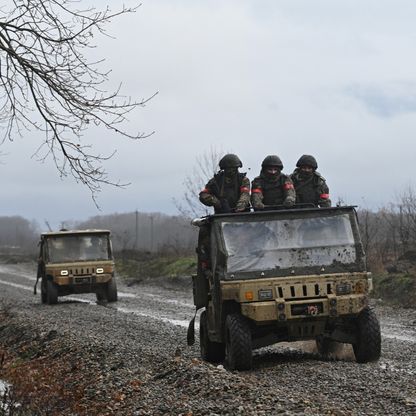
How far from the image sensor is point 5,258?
63.6 m

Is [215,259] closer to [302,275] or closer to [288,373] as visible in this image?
[302,275]

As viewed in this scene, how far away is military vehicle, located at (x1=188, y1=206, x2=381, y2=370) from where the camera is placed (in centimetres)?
992

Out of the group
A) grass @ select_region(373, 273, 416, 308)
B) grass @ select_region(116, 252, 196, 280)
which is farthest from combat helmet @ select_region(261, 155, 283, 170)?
grass @ select_region(116, 252, 196, 280)

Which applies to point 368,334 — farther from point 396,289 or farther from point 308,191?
point 396,289

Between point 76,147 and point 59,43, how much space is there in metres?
1.46

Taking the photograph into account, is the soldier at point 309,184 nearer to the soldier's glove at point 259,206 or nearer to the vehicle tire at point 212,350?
the soldier's glove at point 259,206

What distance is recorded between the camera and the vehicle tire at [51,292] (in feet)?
77.3

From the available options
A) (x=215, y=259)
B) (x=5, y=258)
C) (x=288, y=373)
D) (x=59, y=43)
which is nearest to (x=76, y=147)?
(x=59, y=43)

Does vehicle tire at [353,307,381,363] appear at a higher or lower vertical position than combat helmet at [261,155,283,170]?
lower

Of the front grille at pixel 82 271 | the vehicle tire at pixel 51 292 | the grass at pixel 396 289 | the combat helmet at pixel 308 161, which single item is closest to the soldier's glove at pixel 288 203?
the combat helmet at pixel 308 161

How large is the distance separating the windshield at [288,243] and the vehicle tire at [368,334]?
681mm

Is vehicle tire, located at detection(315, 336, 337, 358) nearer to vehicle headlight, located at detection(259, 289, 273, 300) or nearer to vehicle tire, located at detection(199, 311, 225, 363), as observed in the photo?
vehicle tire, located at detection(199, 311, 225, 363)

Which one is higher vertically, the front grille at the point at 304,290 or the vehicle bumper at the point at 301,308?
the front grille at the point at 304,290

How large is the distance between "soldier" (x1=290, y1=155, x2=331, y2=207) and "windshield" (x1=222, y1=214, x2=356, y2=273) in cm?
86
